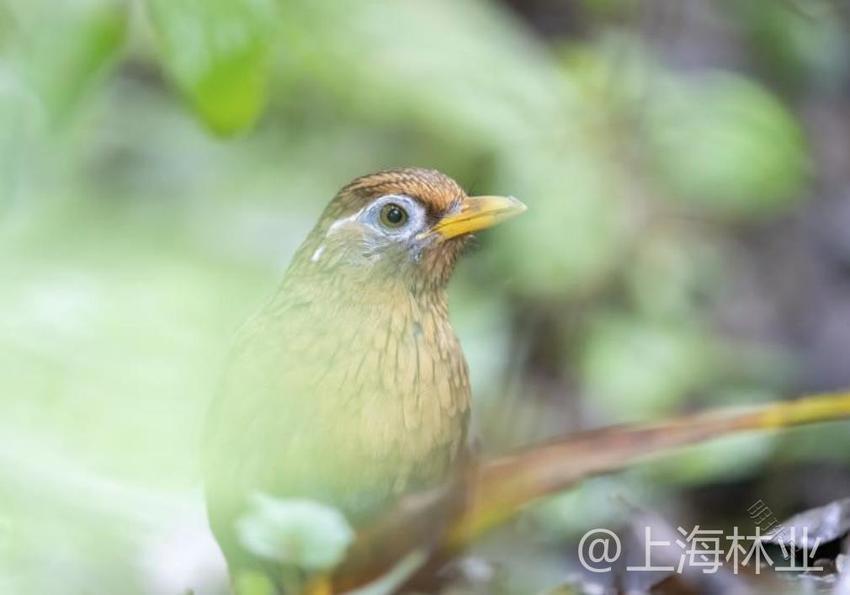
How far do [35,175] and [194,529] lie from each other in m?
0.48

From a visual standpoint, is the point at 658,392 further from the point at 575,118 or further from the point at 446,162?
the point at 446,162

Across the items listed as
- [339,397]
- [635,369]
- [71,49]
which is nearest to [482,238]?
[339,397]

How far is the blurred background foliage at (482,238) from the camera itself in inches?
37.6

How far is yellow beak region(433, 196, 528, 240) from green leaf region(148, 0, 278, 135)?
27cm

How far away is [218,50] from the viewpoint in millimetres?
1130

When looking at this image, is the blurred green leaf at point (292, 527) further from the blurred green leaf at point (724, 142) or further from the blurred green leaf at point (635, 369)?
the blurred green leaf at point (724, 142)

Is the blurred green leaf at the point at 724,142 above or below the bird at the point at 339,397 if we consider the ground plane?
above

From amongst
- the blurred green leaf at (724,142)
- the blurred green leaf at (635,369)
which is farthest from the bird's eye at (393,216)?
the blurred green leaf at (724,142)

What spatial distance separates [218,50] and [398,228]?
0.28 meters

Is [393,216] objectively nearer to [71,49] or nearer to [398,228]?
[398,228]

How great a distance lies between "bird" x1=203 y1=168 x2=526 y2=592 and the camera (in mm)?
853

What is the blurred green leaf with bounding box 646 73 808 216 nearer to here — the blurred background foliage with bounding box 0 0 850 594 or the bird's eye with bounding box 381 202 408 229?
the blurred background foliage with bounding box 0 0 850 594

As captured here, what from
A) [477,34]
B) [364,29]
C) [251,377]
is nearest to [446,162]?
[364,29]

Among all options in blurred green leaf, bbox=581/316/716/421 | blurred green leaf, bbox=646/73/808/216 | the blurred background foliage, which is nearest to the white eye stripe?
the blurred background foliage
